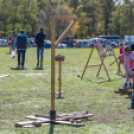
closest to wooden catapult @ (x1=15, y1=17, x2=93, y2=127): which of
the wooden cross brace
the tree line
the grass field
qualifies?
the wooden cross brace

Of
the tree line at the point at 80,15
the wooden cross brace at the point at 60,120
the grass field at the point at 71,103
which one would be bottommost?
the grass field at the point at 71,103

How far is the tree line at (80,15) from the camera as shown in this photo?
2170 inches

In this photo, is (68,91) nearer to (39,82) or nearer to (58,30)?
(39,82)

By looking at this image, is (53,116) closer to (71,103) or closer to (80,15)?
(71,103)

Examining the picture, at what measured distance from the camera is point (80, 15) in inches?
2317

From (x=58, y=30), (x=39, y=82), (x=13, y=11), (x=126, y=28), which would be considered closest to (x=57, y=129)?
(x=58, y=30)

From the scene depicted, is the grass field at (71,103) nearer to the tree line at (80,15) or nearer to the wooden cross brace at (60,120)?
the wooden cross brace at (60,120)

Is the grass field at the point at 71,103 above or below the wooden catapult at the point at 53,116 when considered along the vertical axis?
below

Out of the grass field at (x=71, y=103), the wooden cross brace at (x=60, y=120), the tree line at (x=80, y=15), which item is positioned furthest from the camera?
the tree line at (x=80, y=15)

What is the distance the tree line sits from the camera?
55125mm

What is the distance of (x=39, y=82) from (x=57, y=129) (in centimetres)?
521

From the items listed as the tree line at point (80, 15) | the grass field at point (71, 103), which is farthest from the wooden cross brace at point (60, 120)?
the tree line at point (80, 15)

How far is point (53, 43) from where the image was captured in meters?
5.12

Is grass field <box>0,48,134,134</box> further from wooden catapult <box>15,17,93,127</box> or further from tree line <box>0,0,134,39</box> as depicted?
tree line <box>0,0,134,39</box>
